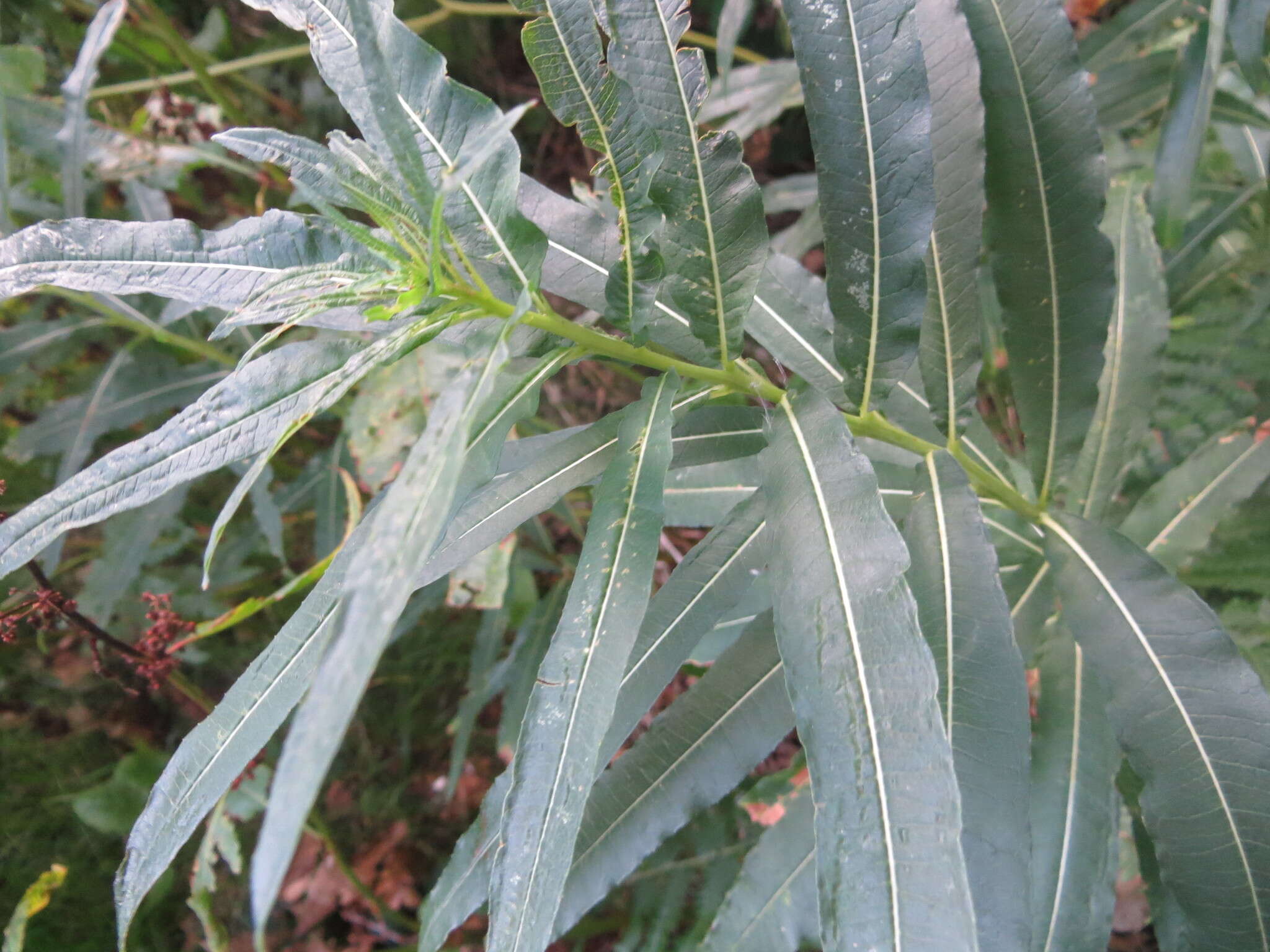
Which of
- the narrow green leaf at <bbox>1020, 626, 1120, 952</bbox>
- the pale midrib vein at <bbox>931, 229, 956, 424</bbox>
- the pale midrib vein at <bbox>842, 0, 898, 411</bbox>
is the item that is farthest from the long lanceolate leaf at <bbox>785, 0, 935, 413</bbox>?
the narrow green leaf at <bbox>1020, 626, 1120, 952</bbox>

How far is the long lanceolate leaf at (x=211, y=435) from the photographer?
569 mm

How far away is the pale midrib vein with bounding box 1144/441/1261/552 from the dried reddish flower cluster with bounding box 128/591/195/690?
1.30 meters

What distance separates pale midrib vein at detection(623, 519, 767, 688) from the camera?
69cm

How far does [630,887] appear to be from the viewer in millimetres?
1618

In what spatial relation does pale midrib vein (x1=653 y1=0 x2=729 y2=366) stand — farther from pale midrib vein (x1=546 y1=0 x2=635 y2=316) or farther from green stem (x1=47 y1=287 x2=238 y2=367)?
green stem (x1=47 y1=287 x2=238 y2=367)

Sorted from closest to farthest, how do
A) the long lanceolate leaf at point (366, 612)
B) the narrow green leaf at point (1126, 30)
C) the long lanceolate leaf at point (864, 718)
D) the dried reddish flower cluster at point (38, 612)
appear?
the long lanceolate leaf at point (366, 612) → the long lanceolate leaf at point (864, 718) → the dried reddish flower cluster at point (38, 612) → the narrow green leaf at point (1126, 30)

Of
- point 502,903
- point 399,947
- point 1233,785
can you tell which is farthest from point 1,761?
point 1233,785

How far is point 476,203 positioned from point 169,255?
247 millimetres

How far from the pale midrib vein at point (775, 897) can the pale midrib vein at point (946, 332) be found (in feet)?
1.61

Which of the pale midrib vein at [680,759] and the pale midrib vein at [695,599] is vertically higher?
the pale midrib vein at [695,599]

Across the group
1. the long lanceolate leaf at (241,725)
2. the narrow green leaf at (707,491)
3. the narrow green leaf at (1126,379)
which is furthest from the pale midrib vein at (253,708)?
the narrow green leaf at (1126,379)

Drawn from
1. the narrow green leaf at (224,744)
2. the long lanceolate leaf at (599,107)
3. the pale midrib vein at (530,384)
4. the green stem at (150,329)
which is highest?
the long lanceolate leaf at (599,107)

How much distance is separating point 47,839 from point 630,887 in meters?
1.22

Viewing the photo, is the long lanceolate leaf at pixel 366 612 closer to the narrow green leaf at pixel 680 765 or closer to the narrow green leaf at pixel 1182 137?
the narrow green leaf at pixel 680 765
